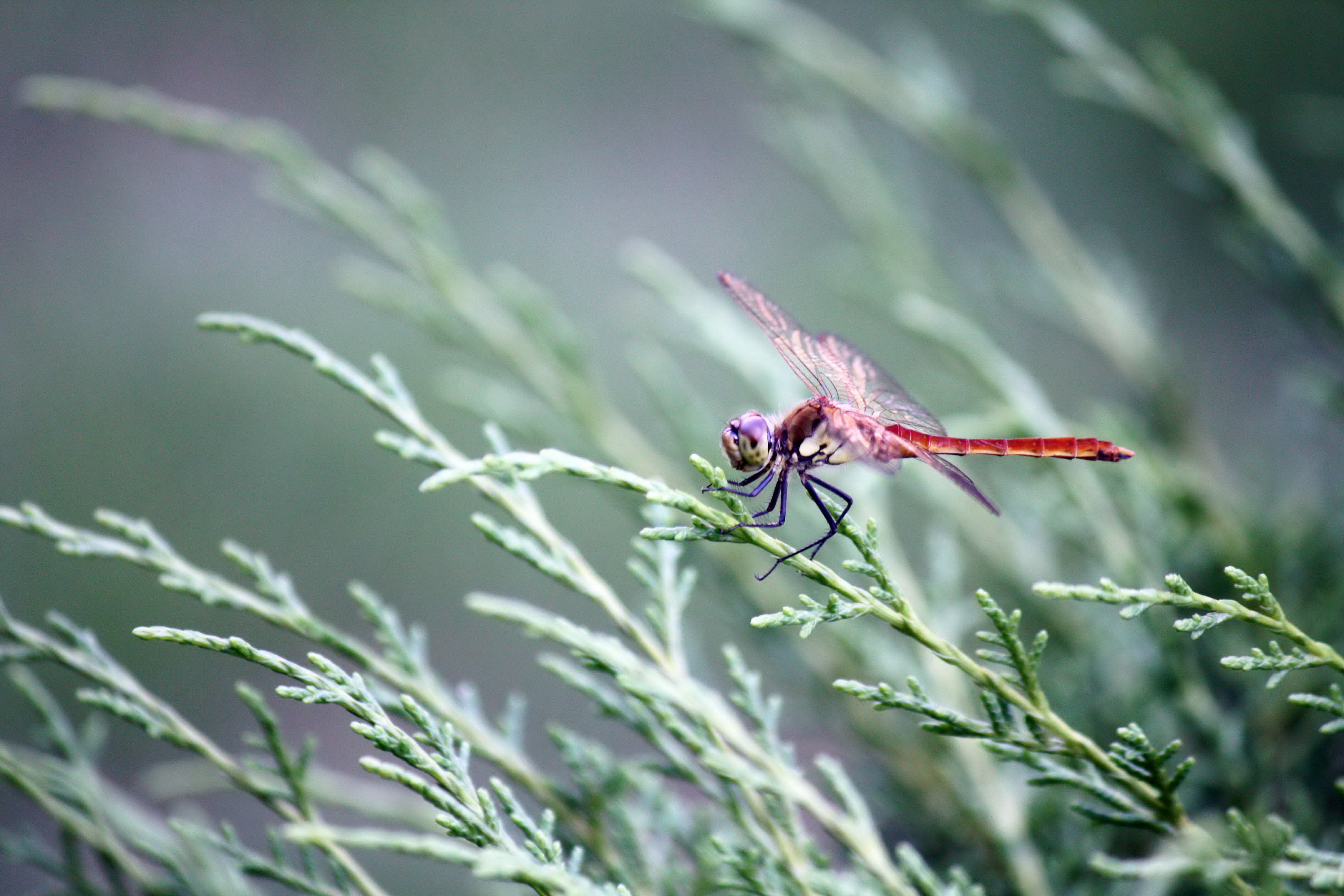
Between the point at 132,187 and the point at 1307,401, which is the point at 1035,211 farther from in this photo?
the point at 132,187

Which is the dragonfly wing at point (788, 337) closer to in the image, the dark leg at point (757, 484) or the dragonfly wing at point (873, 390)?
the dragonfly wing at point (873, 390)

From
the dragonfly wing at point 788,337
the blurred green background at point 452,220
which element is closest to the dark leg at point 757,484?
the dragonfly wing at point 788,337

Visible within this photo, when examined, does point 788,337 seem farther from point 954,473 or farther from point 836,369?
point 954,473

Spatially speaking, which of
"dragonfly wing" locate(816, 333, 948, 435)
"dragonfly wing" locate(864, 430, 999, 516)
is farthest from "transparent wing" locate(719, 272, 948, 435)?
"dragonfly wing" locate(864, 430, 999, 516)

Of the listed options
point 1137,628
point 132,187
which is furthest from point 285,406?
point 1137,628

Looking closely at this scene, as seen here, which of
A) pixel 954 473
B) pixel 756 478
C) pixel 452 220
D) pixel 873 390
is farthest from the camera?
pixel 452 220

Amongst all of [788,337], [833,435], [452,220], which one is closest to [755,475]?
[833,435]
